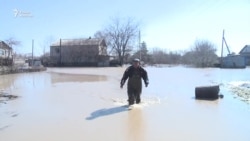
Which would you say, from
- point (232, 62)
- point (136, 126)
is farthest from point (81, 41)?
point (136, 126)

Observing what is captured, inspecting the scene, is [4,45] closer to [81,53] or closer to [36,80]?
[81,53]

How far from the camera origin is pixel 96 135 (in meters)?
7.77

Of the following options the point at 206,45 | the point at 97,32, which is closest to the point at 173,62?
the point at 206,45

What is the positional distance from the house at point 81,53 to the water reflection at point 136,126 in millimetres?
75226

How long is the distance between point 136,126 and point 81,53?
81402mm

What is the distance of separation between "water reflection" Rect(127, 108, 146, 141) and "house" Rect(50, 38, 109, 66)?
7523 cm

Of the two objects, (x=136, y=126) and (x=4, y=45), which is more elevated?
(x=4, y=45)

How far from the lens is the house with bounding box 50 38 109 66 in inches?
3442

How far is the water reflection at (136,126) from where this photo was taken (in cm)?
773

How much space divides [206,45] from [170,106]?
86.8 m

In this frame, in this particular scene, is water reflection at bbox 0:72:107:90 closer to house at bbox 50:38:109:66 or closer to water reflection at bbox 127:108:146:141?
water reflection at bbox 127:108:146:141

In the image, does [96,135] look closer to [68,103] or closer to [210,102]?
[68,103]

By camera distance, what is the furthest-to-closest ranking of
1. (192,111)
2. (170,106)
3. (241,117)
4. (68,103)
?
(68,103), (170,106), (192,111), (241,117)

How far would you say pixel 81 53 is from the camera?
89250 millimetres
